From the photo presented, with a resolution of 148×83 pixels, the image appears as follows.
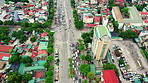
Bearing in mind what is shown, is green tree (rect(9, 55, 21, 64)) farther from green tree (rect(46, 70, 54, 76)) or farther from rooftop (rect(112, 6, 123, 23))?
rooftop (rect(112, 6, 123, 23))

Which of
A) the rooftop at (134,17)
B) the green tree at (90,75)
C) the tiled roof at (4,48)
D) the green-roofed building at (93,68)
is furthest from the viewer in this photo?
the rooftop at (134,17)

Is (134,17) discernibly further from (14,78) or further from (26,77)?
(14,78)

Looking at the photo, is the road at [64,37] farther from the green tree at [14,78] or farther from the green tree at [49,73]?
the green tree at [14,78]

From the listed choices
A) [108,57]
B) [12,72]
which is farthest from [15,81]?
[108,57]

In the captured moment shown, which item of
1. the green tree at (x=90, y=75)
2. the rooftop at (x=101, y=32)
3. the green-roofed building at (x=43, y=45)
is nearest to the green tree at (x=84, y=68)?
the green tree at (x=90, y=75)

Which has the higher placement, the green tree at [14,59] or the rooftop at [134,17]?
the rooftop at [134,17]

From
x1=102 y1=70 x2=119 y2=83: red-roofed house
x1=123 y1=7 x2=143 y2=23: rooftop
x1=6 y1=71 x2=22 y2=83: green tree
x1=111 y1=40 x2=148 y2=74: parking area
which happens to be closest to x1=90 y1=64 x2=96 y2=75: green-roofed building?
x1=102 y1=70 x2=119 y2=83: red-roofed house

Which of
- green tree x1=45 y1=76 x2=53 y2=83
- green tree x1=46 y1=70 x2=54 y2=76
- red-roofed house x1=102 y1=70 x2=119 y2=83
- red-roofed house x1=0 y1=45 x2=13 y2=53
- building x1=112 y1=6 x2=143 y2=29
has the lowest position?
green tree x1=45 y1=76 x2=53 y2=83
